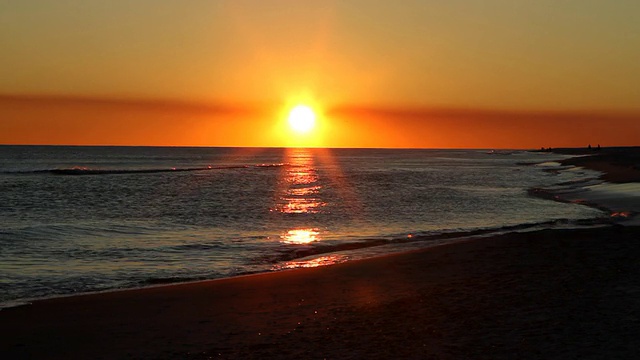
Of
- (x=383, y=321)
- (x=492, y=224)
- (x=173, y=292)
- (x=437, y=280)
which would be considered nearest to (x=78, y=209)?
(x=492, y=224)

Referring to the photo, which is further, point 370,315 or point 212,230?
point 212,230

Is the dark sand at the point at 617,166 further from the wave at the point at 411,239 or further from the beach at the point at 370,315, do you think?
the beach at the point at 370,315

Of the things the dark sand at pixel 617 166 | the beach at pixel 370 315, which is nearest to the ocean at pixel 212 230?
Answer: the beach at pixel 370 315

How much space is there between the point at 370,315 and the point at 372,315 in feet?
0.12

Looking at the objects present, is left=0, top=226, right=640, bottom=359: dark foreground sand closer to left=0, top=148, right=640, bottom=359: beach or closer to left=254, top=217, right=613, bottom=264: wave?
left=0, top=148, right=640, bottom=359: beach

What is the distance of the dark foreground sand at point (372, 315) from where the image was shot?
10.2 m

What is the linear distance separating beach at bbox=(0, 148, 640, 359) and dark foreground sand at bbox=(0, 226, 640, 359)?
24 mm

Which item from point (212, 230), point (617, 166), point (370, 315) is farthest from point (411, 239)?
point (617, 166)

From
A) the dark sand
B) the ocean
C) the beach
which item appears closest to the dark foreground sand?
the beach

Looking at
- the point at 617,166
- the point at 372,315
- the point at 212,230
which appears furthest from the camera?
the point at 617,166

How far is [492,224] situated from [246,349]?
900 inches

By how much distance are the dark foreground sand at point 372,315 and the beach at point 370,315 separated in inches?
0.9

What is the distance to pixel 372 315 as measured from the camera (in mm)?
12227

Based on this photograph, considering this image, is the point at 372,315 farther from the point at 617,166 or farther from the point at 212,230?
the point at 617,166
